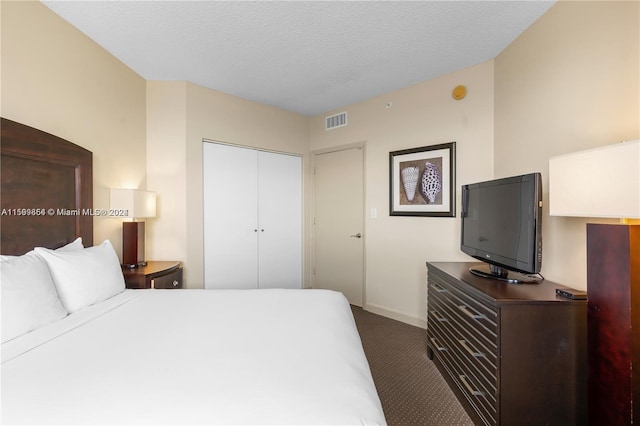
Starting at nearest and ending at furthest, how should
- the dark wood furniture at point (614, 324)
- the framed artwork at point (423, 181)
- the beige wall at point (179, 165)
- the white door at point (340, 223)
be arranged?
1. the dark wood furniture at point (614, 324)
2. the framed artwork at point (423, 181)
3. the beige wall at point (179, 165)
4. the white door at point (340, 223)

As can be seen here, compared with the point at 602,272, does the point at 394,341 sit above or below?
below

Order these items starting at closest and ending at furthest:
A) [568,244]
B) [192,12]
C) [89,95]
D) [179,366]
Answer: [179,366] < [568,244] < [192,12] < [89,95]

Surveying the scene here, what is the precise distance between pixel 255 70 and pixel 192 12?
88 centimetres

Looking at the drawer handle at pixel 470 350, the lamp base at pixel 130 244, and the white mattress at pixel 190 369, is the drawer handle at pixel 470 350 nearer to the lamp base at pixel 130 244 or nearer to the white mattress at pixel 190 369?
the white mattress at pixel 190 369

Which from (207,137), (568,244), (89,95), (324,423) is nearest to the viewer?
(324,423)

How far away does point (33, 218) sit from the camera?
5.90 feet

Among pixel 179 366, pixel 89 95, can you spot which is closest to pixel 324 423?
pixel 179 366

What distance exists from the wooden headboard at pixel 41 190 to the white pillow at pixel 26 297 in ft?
1.25

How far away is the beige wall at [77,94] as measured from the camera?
1.76 m

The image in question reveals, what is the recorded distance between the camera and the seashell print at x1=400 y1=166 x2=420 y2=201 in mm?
3150

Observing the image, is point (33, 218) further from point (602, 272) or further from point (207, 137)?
point (602, 272)

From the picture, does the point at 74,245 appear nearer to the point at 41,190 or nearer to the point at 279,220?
the point at 41,190

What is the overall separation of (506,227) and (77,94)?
3.36 meters

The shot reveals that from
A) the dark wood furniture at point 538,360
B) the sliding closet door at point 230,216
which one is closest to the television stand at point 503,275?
the dark wood furniture at point 538,360
